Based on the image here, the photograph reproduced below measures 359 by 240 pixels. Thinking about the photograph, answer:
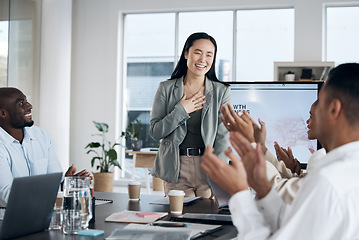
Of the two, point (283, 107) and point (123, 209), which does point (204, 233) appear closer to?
point (123, 209)

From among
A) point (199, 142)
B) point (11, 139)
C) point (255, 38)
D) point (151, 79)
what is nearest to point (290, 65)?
point (255, 38)

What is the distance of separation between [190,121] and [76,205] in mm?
1323

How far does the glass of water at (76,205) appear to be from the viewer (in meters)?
1.63

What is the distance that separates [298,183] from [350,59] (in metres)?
6.28

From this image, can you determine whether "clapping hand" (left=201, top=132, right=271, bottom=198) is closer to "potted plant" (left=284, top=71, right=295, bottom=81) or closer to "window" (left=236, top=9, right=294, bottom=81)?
"potted plant" (left=284, top=71, right=295, bottom=81)

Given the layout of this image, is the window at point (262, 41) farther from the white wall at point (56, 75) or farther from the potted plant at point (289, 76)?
the white wall at point (56, 75)

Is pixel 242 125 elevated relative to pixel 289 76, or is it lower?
lower

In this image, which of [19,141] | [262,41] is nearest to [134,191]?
[19,141]

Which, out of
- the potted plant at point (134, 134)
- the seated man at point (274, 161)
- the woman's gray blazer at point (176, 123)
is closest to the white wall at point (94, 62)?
the potted plant at point (134, 134)

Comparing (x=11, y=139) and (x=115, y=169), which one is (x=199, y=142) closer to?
(x=11, y=139)

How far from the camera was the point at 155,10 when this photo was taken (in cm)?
775

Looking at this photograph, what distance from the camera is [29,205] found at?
1591mm

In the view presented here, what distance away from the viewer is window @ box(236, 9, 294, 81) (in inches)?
290

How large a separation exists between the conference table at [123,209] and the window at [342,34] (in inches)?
215
